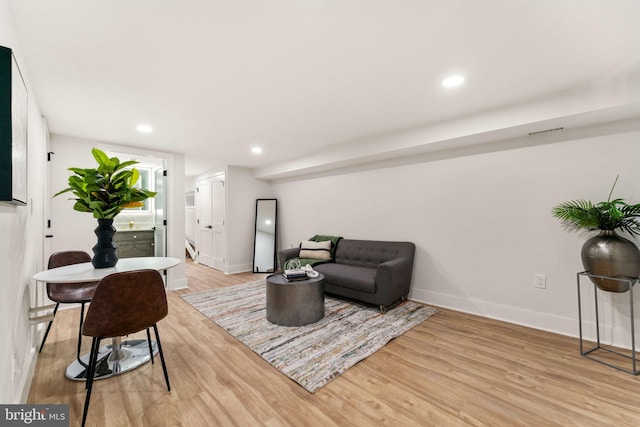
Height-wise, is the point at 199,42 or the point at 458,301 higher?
the point at 199,42

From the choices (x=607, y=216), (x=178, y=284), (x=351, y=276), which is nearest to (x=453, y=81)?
(x=607, y=216)

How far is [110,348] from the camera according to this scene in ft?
7.72

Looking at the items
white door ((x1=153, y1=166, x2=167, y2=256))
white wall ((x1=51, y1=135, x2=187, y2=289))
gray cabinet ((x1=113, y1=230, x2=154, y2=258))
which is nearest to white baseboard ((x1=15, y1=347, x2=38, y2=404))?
white wall ((x1=51, y1=135, x2=187, y2=289))

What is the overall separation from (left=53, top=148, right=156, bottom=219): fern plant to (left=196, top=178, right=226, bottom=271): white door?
11.5 feet

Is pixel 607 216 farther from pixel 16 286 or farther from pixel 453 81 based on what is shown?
pixel 16 286

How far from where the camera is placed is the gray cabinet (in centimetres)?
500

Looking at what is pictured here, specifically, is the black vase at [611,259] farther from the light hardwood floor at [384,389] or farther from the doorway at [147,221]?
the doorway at [147,221]

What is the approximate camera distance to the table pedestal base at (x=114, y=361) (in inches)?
79.0

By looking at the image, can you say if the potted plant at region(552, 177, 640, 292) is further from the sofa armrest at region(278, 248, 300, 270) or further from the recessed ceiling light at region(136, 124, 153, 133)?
the recessed ceiling light at region(136, 124, 153, 133)

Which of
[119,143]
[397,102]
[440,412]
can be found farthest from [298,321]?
[119,143]

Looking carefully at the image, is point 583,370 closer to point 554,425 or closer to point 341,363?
point 554,425

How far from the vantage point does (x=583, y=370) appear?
2.04m

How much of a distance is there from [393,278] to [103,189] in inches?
118

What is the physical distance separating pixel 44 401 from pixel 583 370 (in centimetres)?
396
